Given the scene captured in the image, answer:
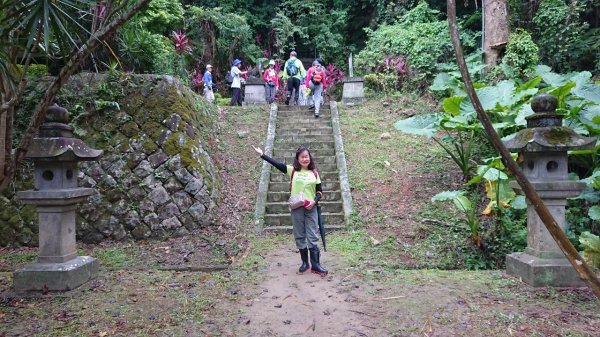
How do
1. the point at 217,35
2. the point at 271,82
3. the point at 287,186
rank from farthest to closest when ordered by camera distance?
the point at 217,35, the point at 271,82, the point at 287,186

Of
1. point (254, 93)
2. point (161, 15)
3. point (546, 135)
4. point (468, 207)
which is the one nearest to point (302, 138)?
point (254, 93)

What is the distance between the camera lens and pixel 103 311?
407 cm

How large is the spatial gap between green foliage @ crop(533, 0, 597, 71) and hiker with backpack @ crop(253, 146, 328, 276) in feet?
33.7

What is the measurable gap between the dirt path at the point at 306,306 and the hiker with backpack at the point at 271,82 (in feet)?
30.2

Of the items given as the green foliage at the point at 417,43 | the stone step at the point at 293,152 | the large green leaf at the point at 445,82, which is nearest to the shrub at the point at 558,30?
the green foliage at the point at 417,43

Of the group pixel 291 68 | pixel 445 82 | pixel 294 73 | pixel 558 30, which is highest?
pixel 558 30

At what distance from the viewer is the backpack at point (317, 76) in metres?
11.1

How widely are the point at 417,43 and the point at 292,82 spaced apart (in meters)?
4.45

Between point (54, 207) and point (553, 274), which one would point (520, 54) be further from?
point (54, 207)

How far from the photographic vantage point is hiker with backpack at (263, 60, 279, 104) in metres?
13.8

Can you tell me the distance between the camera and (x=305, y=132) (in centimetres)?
1077

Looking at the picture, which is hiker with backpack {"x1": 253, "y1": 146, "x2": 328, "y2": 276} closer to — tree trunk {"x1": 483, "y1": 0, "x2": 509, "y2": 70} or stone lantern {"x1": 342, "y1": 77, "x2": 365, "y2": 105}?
tree trunk {"x1": 483, "y1": 0, "x2": 509, "y2": 70}

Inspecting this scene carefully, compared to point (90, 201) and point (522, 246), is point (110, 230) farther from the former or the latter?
point (522, 246)

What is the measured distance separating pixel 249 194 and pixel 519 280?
5153 millimetres
